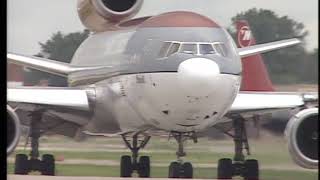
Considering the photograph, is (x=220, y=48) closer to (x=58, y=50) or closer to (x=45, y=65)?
(x=45, y=65)

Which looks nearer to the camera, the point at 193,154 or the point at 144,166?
the point at 144,166

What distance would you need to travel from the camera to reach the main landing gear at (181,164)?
36.6ft

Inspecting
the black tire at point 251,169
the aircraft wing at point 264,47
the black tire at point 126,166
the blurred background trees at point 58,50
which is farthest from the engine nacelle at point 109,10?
the black tire at point 251,169

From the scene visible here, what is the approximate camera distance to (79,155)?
50.1 ft

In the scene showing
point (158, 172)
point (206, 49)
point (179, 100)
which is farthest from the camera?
point (158, 172)

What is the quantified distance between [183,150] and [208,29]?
1.68m

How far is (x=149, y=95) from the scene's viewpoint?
423 inches

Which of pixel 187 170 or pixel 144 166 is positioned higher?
pixel 144 166

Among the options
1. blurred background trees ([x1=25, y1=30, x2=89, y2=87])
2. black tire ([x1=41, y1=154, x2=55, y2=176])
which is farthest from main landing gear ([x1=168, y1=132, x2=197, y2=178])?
blurred background trees ([x1=25, y1=30, x2=89, y2=87])

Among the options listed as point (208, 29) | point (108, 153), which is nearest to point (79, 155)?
point (108, 153)

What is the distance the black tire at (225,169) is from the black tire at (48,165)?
Result: 2451 millimetres

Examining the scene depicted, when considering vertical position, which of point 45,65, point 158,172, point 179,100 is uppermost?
point 45,65

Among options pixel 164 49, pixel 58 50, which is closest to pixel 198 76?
pixel 164 49

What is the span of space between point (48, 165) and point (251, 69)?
16.8 feet
